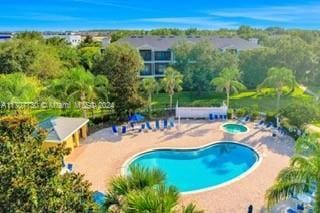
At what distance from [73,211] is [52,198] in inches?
25.8

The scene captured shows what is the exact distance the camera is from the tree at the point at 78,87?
92.1 feet

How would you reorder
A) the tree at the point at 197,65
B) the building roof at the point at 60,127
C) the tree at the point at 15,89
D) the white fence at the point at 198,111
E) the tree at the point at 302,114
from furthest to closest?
the tree at the point at 197,65 → the white fence at the point at 198,111 → the tree at the point at 302,114 → the tree at the point at 15,89 → the building roof at the point at 60,127

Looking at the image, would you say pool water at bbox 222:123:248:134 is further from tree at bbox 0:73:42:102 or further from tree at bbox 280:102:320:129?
tree at bbox 0:73:42:102

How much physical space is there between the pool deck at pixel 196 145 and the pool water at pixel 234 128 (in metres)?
0.60

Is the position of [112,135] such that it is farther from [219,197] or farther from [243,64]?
[243,64]

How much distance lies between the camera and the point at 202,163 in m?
24.8

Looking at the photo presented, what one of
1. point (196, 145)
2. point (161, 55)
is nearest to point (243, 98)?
point (161, 55)

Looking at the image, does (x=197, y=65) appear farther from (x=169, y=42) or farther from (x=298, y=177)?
(x=298, y=177)

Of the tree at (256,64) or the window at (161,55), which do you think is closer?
the tree at (256,64)

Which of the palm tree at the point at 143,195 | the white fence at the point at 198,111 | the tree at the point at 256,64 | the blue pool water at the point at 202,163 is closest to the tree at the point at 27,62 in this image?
the white fence at the point at 198,111

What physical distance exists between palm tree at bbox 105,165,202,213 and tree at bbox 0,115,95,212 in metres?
0.80

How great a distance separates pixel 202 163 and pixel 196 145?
2.05 m

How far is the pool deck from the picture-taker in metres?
18.3

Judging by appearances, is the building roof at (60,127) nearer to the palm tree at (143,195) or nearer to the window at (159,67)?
the palm tree at (143,195)
